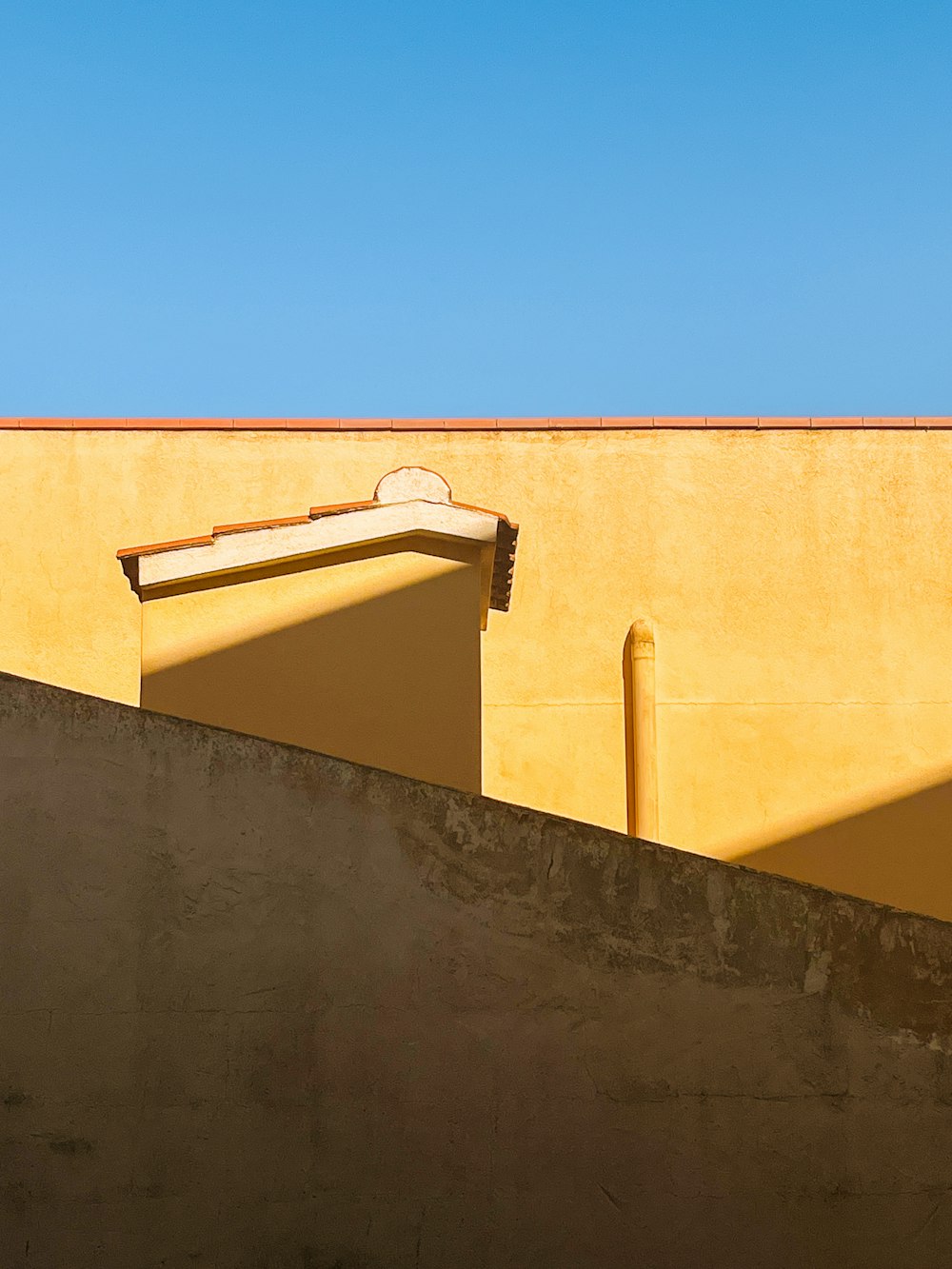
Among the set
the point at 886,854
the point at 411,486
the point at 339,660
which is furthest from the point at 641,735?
the point at 339,660

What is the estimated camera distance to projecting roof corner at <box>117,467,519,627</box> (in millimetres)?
8516

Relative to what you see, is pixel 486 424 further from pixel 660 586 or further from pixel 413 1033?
pixel 413 1033

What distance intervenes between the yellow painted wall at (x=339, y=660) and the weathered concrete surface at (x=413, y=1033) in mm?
3074

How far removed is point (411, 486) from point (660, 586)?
→ 4301 millimetres

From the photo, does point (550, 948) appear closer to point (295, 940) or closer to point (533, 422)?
point (295, 940)

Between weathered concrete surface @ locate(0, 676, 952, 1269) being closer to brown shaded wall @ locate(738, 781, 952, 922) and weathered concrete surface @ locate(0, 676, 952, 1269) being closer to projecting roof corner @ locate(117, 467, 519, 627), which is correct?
projecting roof corner @ locate(117, 467, 519, 627)

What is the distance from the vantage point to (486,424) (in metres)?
13.0

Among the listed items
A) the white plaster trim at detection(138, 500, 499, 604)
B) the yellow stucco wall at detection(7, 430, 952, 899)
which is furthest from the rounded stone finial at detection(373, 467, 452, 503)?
the yellow stucco wall at detection(7, 430, 952, 899)

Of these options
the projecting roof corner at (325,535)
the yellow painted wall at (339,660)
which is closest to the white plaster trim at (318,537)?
the projecting roof corner at (325,535)

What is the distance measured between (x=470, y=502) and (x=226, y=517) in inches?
80.6

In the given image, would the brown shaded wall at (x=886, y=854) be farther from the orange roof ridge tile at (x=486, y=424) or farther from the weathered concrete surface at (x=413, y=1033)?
the weathered concrete surface at (x=413, y=1033)

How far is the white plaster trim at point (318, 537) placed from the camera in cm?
851

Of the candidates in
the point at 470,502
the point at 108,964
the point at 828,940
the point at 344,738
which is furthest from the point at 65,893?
the point at 470,502

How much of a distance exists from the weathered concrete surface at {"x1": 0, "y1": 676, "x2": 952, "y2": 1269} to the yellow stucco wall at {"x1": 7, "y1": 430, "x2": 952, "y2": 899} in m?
7.29
